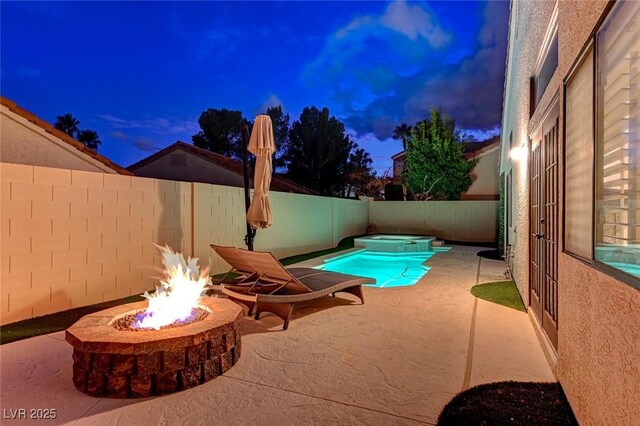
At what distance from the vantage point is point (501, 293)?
21.3ft

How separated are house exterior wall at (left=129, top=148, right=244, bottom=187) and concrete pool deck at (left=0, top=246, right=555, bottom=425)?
1186cm

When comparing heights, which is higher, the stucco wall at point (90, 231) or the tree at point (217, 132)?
the tree at point (217, 132)

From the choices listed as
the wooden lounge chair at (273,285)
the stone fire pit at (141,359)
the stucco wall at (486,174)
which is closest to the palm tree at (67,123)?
the stucco wall at (486,174)

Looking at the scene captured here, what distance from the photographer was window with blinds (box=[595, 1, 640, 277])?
1.60 metres

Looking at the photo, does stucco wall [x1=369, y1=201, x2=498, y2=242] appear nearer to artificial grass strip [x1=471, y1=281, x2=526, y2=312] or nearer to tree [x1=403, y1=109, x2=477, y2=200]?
tree [x1=403, y1=109, x2=477, y2=200]

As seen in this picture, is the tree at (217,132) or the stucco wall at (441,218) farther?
the tree at (217,132)

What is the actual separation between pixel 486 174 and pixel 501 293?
1768 centimetres

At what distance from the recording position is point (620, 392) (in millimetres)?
1729

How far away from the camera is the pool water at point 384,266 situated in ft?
30.9

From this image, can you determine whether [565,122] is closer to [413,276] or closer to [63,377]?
[63,377]

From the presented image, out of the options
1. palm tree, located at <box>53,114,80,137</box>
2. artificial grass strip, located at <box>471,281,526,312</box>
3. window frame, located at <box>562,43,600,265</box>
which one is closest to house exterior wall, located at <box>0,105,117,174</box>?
window frame, located at <box>562,43,600,265</box>

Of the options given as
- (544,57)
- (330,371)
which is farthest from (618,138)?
(544,57)

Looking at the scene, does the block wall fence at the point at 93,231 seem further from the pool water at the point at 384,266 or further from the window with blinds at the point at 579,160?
the window with blinds at the point at 579,160

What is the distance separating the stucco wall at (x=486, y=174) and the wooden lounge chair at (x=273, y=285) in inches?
743
